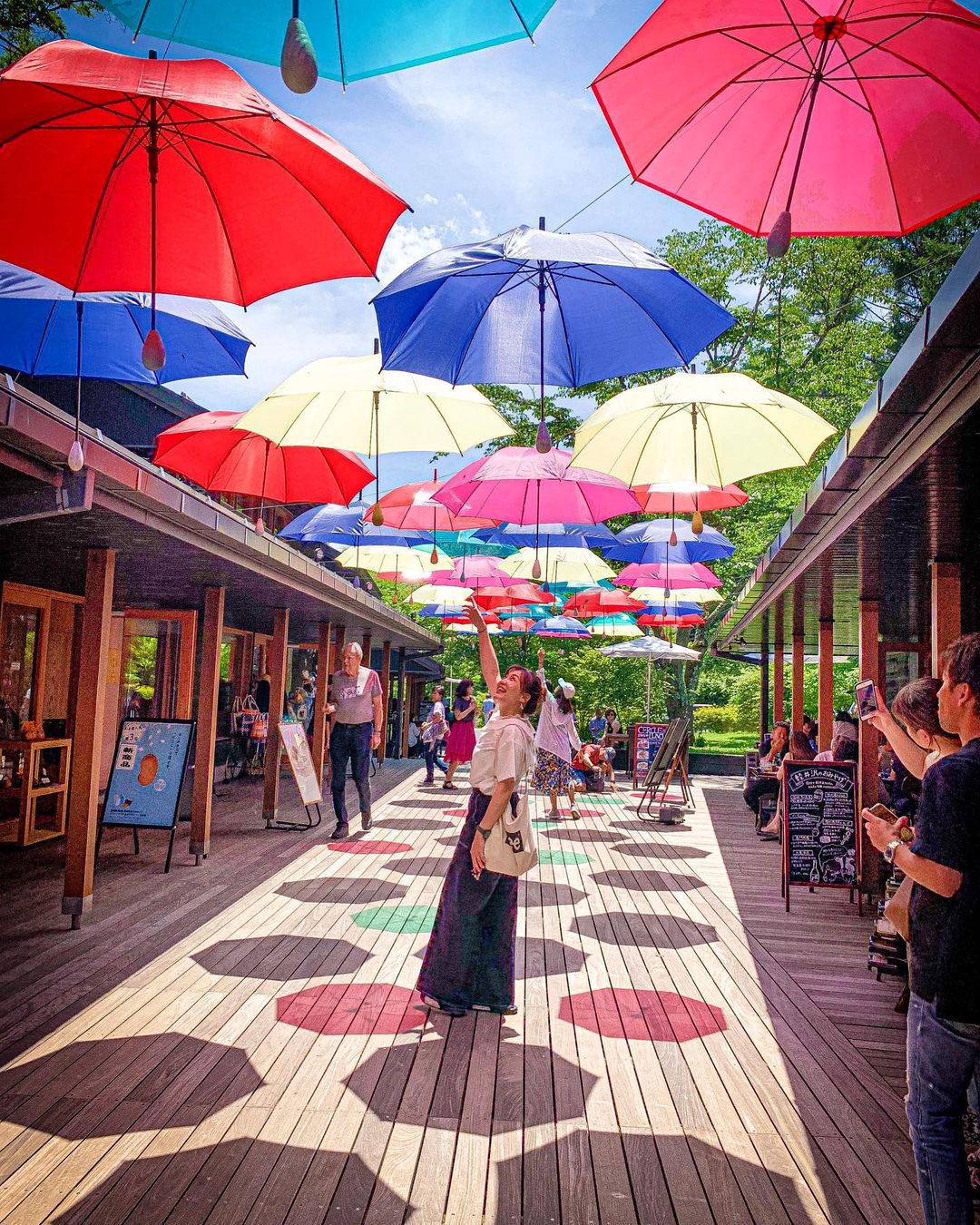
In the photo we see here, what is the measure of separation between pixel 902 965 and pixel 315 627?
45.1 ft

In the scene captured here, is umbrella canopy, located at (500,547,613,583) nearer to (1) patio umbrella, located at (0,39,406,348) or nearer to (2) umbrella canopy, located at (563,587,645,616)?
(2) umbrella canopy, located at (563,587,645,616)

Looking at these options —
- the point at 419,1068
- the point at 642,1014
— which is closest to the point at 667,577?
the point at 642,1014

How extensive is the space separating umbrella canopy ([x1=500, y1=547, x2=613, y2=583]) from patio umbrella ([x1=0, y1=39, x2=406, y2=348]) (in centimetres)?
809

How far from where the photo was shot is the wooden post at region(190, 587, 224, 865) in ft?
28.1

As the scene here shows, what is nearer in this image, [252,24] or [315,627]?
[252,24]

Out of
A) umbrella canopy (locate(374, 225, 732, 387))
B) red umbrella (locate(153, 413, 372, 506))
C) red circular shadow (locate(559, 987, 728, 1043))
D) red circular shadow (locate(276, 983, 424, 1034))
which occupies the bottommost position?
red circular shadow (locate(559, 987, 728, 1043))

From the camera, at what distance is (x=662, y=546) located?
13.7 metres

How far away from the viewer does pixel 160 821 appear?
317 inches

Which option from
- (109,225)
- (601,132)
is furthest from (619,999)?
(601,132)

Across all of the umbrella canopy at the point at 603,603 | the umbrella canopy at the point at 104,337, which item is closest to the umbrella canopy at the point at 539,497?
the umbrella canopy at the point at 104,337

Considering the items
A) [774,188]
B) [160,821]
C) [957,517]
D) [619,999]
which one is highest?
[774,188]

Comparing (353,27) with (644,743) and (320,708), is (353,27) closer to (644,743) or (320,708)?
(320,708)

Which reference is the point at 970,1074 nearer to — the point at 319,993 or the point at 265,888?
the point at 319,993

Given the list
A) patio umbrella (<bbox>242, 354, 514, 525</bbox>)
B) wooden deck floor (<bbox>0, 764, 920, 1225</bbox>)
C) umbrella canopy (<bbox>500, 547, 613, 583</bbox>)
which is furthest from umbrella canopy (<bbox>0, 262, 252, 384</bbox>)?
umbrella canopy (<bbox>500, 547, 613, 583</bbox>)
